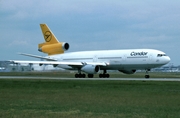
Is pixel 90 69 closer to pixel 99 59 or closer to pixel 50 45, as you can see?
pixel 99 59

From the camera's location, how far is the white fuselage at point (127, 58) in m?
61.0

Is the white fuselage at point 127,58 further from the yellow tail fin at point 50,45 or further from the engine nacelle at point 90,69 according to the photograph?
the yellow tail fin at point 50,45

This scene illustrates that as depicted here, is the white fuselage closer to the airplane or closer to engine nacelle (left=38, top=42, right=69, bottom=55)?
the airplane

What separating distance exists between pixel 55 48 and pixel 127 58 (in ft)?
53.7

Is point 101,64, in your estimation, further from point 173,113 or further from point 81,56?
point 173,113

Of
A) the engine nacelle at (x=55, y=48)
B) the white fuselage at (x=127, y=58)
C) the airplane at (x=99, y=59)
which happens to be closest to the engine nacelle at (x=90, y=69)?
the airplane at (x=99, y=59)

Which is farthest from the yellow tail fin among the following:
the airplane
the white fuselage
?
the white fuselage

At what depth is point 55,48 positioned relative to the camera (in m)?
74.2

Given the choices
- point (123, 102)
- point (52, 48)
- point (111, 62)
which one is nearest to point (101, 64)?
point (111, 62)

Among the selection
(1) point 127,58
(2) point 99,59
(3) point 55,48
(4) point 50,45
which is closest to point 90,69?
(2) point 99,59

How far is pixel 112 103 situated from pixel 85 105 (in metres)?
1.72

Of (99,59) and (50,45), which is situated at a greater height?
(50,45)

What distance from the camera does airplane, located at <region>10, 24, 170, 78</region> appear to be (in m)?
61.3

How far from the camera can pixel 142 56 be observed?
202 ft
